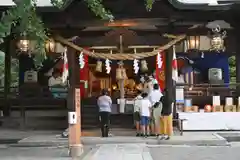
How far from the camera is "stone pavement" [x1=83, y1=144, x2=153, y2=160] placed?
1245 centimetres

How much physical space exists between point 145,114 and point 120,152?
331 cm

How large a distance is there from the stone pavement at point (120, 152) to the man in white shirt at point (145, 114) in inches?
64.4

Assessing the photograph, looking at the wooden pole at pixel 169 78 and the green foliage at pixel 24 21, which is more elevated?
the green foliage at pixel 24 21

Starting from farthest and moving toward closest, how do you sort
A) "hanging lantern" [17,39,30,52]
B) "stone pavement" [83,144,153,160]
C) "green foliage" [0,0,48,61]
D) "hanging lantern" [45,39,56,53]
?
"hanging lantern" [45,39,56,53]
"hanging lantern" [17,39,30,52]
"stone pavement" [83,144,153,160]
"green foliage" [0,0,48,61]

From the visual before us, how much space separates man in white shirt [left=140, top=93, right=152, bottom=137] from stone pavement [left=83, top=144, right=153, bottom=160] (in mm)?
1635

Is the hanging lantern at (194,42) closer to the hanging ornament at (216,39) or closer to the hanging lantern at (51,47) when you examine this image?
the hanging ornament at (216,39)

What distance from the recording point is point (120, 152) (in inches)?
531

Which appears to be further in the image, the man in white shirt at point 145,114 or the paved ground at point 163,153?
the man in white shirt at point 145,114

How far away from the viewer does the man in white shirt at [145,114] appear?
54.1ft

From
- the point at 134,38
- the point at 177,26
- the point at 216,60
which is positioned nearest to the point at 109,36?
the point at 134,38

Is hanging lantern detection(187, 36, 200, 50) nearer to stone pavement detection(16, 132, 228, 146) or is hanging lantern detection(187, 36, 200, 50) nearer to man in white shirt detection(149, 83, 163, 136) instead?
man in white shirt detection(149, 83, 163, 136)

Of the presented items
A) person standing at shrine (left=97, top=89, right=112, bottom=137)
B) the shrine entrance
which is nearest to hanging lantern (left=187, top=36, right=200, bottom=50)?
the shrine entrance

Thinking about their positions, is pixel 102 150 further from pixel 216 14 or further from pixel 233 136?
pixel 216 14

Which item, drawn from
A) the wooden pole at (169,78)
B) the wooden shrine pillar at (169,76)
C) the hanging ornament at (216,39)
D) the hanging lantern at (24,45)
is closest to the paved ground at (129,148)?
the wooden pole at (169,78)
